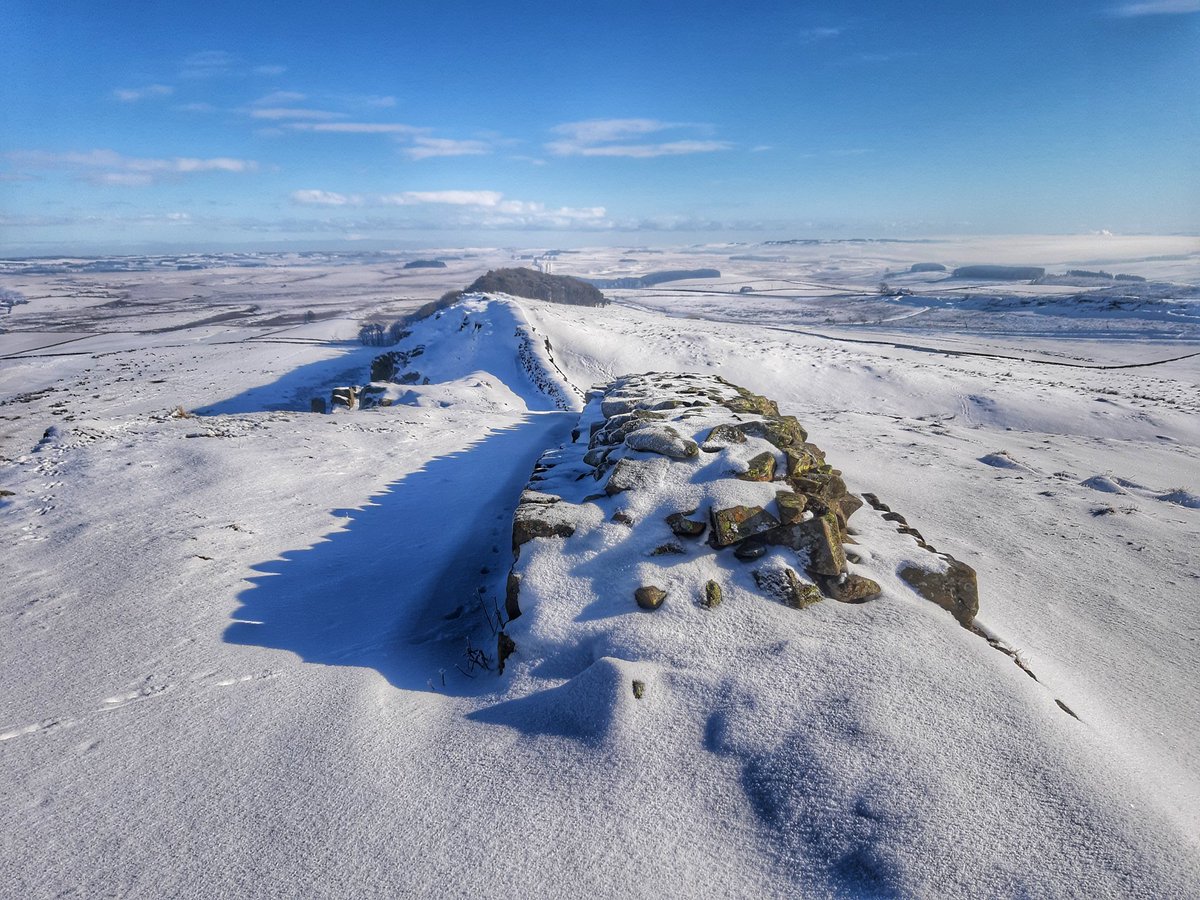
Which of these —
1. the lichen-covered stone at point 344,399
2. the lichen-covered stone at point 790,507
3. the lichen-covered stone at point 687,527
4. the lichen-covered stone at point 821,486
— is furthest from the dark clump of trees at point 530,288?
the lichen-covered stone at point 790,507

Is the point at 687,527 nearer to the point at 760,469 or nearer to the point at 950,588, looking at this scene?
the point at 760,469

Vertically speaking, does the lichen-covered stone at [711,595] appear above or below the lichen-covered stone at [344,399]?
above

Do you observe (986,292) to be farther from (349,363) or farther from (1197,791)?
(1197,791)

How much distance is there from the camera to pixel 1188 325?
154 ft

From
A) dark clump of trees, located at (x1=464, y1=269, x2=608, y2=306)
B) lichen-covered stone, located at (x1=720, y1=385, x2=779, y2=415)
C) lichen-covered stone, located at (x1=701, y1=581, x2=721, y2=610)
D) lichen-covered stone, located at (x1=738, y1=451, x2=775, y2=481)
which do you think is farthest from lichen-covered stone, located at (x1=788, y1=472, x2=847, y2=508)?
dark clump of trees, located at (x1=464, y1=269, x2=608, y2=306)

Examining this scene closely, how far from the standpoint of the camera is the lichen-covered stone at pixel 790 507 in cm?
679

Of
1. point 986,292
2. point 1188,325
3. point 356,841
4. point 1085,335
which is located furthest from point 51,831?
point 986,292

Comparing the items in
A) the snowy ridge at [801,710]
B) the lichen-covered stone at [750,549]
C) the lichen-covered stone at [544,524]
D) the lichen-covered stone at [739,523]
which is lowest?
the snowy ridge at [801,710]

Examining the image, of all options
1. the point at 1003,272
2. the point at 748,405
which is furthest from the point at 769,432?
the point at 1003,272

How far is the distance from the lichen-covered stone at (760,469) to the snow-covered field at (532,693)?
155cm

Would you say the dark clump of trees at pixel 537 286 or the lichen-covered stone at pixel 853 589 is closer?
the lichen-covered stone at pixel 853 589

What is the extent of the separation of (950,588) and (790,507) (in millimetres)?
2226

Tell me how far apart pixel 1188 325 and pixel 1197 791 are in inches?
2461

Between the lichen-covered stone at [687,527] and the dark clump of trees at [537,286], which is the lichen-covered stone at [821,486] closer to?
the lichen-covered stone at [687,527]
